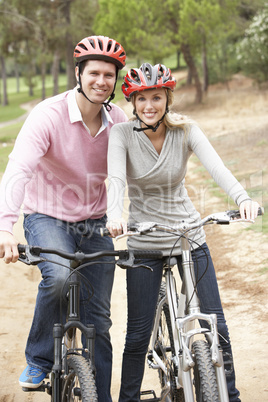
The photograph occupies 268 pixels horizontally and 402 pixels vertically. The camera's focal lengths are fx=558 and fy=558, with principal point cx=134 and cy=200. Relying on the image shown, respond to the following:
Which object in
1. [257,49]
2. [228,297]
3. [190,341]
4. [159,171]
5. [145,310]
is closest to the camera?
[190,341]

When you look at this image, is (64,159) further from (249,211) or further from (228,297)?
(228,297)

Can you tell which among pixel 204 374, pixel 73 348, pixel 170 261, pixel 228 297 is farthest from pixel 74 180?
pixel 228 297

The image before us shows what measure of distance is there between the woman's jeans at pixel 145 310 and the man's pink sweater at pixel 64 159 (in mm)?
593

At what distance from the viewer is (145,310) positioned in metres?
3.60

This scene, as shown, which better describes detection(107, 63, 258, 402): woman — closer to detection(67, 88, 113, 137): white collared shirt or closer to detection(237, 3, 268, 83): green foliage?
detection(67, 88, 113, 137): white collared shirt

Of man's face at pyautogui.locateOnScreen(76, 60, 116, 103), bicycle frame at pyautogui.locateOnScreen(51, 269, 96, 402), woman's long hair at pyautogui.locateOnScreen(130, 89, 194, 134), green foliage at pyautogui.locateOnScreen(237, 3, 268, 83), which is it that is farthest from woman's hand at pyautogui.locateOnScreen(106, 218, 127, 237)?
green foliage at pyautogui.locateOnScreen(237, 3, 268, 83)

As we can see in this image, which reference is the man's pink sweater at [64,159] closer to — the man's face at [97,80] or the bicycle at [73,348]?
the man's face at [97,80]

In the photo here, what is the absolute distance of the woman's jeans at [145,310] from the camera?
3418 mm

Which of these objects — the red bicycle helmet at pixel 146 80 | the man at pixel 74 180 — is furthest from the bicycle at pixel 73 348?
the red bicycle helmet at pixel 146 80

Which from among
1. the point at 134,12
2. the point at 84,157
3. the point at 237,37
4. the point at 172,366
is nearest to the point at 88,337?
the point at 172,366

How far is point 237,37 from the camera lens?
43.1 meters

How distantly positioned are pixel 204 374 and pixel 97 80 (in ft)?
6.15

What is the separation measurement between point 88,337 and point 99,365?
60cm

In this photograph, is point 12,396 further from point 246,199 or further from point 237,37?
point 237,37
